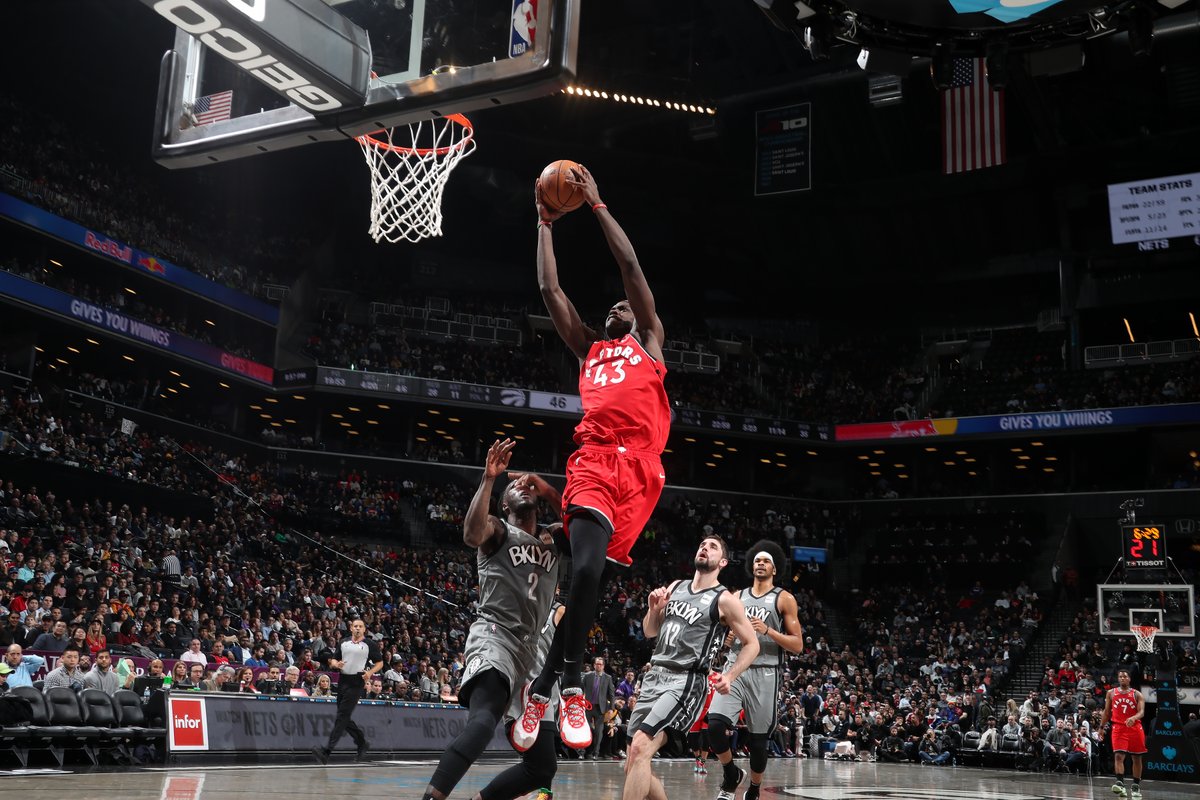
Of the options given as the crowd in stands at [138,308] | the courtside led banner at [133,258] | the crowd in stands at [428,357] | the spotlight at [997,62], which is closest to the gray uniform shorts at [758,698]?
the spotlight at [997,62]

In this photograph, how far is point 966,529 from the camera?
3491 cm

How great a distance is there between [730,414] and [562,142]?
35.3 ft

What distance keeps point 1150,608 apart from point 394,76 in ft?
60.2

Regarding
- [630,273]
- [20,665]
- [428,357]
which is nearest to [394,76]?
[630,273]

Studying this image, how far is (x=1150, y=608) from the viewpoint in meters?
20.4

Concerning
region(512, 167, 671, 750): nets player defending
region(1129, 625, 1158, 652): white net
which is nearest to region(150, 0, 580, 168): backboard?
region(512, 167, 671, 750): nets player defending

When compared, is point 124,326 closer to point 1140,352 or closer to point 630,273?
point 630,273

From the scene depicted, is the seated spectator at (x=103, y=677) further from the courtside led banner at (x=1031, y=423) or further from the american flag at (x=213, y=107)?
the courtside led banner at (x=1031, y=423)

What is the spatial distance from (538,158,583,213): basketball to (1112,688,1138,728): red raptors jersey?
1235 centimetres

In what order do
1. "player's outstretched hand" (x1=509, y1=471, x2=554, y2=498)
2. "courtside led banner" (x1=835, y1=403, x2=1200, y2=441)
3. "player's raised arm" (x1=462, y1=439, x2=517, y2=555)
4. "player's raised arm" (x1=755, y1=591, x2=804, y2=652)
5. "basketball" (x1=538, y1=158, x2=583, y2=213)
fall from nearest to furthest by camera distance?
"player's raised arm" (x1=462, y1=439, x2=517, y2=555), "basketball" (x1=538, y1=158, x2=583, y2=213), "player's outstretched hand" (x1=509, y1=471, x2=554, y2=498), "player's raised arm" (x1=755, y1=591, x2=804, y2=652), "courtside led banner" (x1=835, y1=403, x2=1200, y2=441)

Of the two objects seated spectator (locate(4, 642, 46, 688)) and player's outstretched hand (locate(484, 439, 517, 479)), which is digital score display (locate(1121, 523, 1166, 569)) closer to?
seated spectator (locate(4, 642, 46, 688))

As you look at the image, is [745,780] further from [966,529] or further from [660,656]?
[966,529]

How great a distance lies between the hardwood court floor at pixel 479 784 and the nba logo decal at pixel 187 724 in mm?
435

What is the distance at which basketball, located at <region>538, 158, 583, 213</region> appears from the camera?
543 centimetres
